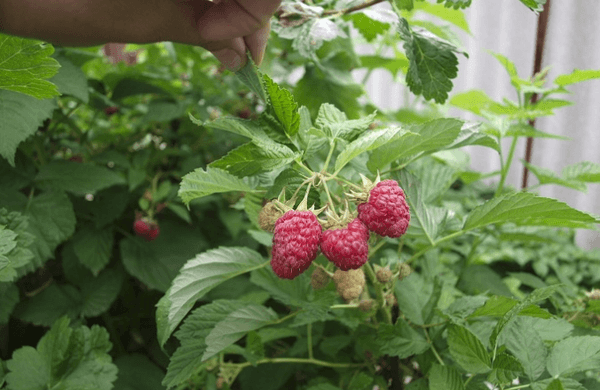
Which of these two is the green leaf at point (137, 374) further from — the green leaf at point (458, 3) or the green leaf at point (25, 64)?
the green leaf at point (458, 3)

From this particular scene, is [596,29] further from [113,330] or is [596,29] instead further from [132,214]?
[113,330]

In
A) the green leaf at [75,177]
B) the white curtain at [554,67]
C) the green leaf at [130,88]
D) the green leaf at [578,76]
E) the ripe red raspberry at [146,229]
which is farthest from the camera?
the white curtain at [554,67]

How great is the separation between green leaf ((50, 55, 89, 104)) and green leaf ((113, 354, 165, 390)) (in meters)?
0.55

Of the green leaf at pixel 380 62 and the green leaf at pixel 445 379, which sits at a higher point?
the green leaf at pixel 380 62

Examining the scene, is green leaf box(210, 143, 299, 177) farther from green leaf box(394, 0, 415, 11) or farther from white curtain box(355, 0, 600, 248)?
white curtain box(355, 0, 600, 248)

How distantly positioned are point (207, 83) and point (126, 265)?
58 cm

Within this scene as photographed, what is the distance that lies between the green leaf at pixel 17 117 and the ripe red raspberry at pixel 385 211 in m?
0.56

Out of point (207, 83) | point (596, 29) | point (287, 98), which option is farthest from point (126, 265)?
point (596, 29)

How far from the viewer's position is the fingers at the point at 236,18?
476mm

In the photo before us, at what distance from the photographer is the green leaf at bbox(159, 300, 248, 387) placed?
564 mm

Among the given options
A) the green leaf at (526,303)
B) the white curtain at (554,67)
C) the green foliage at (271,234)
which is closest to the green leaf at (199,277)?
the green foliage at (271,234)

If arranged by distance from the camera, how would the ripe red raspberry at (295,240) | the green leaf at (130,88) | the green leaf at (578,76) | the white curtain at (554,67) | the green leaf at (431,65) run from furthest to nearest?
1. the white curtain at (554,67)
2. the green leaf at (130,88)
3. the green leaf at (578,76)
4. the green leaf at (431,65)
5. the ripe red raspberry at (295,240)

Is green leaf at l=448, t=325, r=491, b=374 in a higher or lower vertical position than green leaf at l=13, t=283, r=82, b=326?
higher

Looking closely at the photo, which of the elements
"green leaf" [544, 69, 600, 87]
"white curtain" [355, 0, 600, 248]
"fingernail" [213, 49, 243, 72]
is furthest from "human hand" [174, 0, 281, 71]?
"white curtain" [355, 0, 600, 248]
